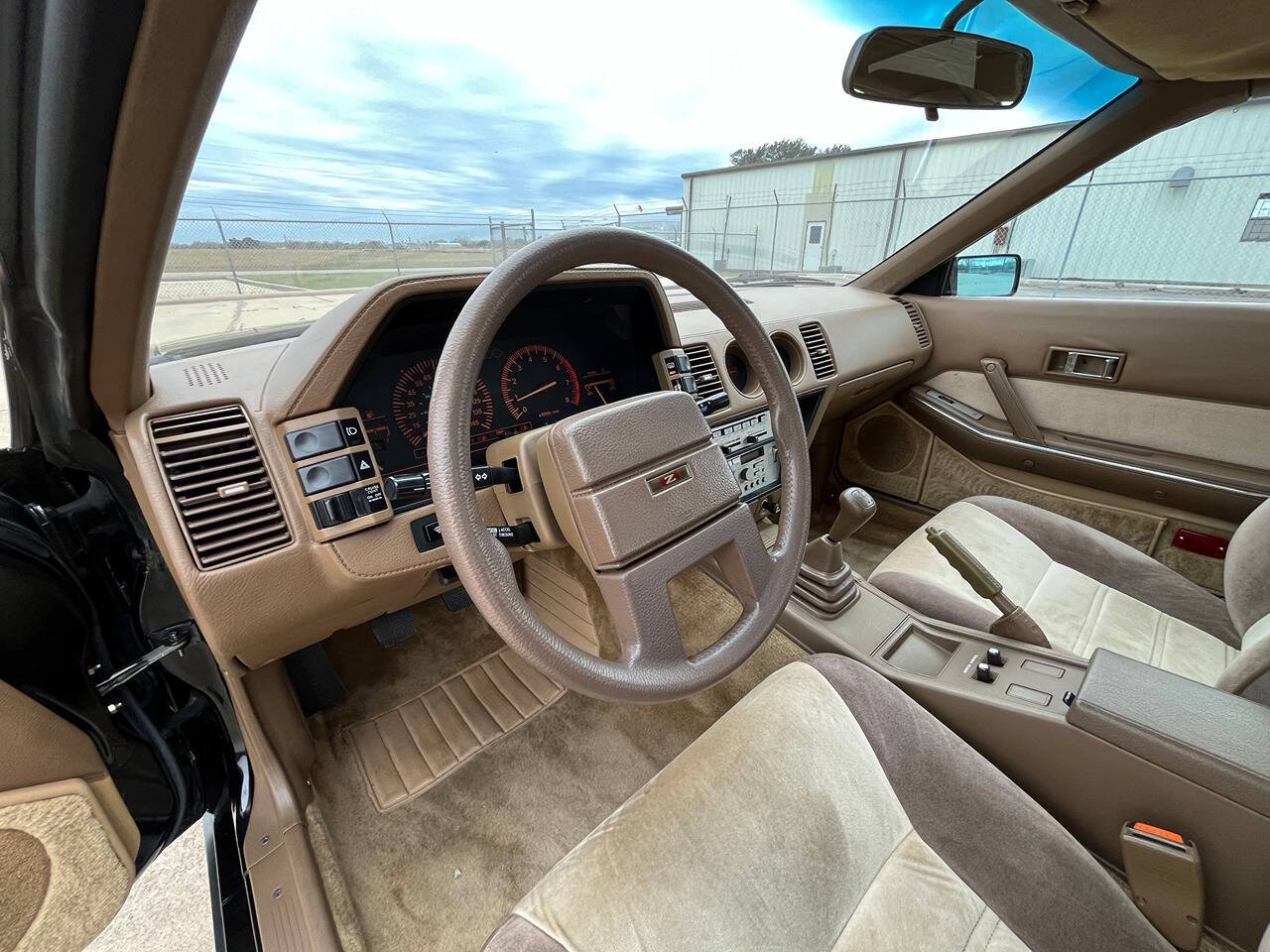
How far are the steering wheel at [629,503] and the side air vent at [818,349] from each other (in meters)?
1.06

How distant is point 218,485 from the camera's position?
101cm

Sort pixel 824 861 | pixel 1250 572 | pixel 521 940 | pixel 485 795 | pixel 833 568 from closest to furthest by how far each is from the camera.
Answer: pixel 521 940 → pixel 824 861 → pixel 1250 572 → pixel 833 568 → pixel 485 795

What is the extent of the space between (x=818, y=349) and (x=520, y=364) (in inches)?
46.1

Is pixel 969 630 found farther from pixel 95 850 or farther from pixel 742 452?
pixel 95 850

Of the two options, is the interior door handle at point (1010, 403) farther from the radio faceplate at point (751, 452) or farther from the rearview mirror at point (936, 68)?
the radio faceplate at point (751, 452)

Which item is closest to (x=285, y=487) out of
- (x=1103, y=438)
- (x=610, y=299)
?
(x=610, y=299)

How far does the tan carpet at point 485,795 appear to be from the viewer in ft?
4.24

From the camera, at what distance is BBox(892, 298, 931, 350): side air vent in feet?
8.19

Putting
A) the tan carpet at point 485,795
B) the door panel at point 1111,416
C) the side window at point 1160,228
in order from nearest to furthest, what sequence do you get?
the tan carpet at point 485,795 → the door panel at point 1111,416 → the side window at point 1160,228

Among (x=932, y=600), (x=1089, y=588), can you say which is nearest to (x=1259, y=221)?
(x=1089, y=588)

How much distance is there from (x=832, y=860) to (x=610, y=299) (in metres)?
1.20

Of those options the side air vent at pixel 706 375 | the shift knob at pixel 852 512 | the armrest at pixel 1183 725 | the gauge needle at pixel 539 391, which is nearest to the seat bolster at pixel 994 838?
the armrest at pixel 1183 725

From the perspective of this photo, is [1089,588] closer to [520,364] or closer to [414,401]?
[520,364]

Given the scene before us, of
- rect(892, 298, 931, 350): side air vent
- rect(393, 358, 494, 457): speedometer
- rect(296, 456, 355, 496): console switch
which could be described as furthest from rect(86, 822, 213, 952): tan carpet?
rect(892, 298, 931, 350): side air vent
